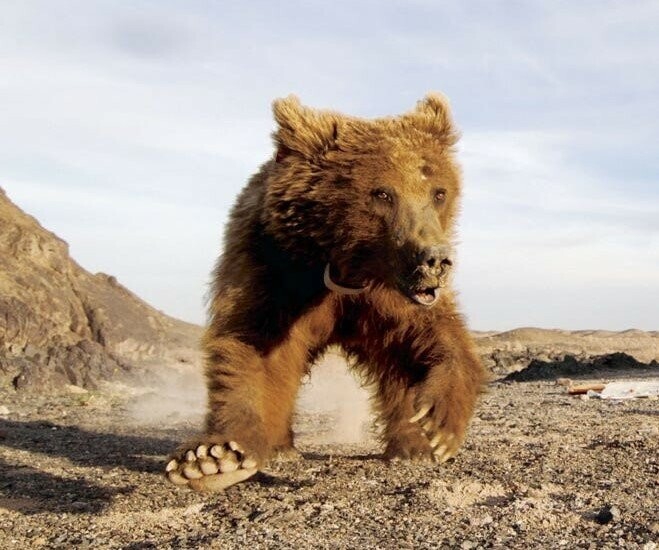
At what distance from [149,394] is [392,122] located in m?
8.12

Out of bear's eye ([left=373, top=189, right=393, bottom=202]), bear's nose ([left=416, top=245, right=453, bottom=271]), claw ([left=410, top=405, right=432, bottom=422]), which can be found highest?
bear's eye ([left=373, top=189, right=393, bottom=202])

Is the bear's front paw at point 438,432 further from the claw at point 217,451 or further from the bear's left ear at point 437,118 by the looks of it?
the bear's left ear at point 437,118

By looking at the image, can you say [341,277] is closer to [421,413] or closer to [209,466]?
[421,413]

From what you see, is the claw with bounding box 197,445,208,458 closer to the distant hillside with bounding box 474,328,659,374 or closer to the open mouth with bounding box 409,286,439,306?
the open mouth with bounding box 409,286,439,306

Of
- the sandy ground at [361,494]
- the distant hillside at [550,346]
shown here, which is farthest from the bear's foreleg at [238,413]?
the distant hillside at [550,346]

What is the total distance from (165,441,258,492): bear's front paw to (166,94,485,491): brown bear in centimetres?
2

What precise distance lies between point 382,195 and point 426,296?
0.69m

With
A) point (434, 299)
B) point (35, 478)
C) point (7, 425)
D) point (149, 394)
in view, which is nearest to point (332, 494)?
point (434, 299)

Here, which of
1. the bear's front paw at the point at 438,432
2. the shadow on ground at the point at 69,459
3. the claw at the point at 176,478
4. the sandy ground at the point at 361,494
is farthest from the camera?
the shadow on ground at the point at 69,459

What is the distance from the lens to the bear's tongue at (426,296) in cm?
474

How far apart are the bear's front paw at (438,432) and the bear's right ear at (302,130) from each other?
63.1 inches

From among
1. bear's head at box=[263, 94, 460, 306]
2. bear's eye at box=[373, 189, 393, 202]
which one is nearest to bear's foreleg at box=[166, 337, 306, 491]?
bear's head at box=[263, 94, 460, 306]

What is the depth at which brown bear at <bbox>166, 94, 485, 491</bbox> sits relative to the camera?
4.90 meters

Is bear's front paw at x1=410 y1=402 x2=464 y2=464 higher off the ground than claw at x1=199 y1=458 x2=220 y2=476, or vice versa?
bear's front paw at x1=410 y1=402 x2=464 y2=464
